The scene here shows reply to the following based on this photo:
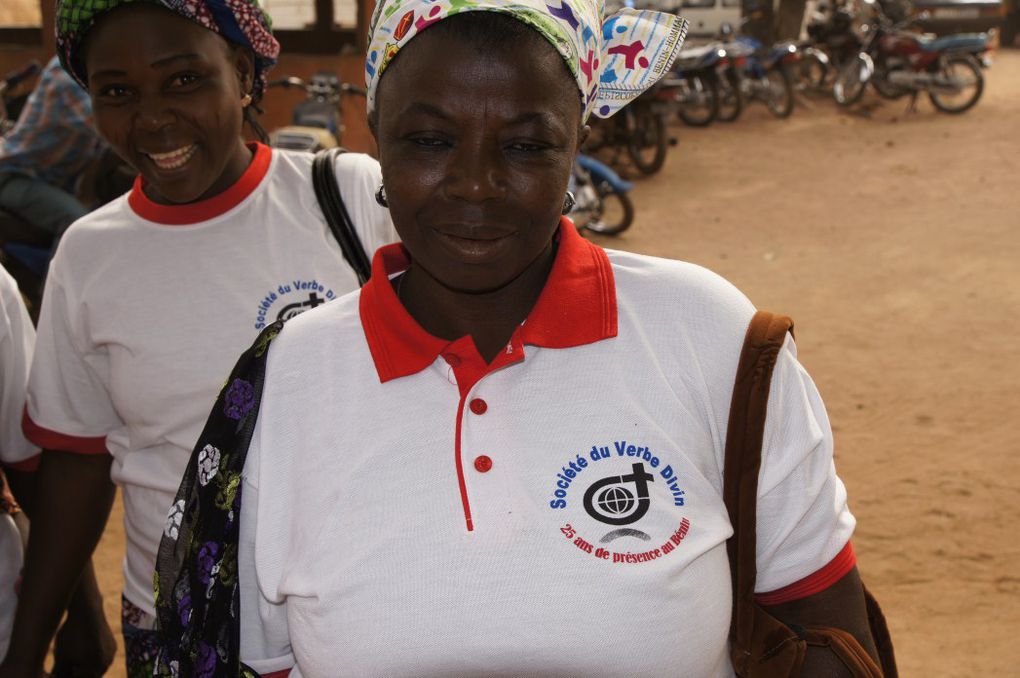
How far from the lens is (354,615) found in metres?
1.34

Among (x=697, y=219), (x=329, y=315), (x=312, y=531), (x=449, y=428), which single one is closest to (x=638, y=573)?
(x=449, y=428)

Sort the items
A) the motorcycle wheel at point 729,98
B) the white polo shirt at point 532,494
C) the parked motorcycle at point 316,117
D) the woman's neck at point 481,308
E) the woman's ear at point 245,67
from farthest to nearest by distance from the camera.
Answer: the motorcycle wheel at point 729,98 → the parked motorcycle at point 316,117 → the woman's ear at point 245,67 → the woman's neck at point 481,308 → the white polo shirt at point 532,494

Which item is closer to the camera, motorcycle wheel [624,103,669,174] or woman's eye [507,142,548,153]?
woman's eye [507,142,548,153]

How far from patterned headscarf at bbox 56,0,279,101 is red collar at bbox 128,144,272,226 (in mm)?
272

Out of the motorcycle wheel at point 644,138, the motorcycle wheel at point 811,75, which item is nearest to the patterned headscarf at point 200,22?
the motorcycle wheel at point 644,138

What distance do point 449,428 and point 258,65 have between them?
4.17 feet

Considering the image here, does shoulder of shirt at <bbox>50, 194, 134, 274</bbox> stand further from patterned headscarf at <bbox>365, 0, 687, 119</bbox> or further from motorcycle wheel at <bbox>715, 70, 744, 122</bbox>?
motorcycle wheel at <bbox>715, 70, 744, 122</bbox>

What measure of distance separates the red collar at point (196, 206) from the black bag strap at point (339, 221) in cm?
14

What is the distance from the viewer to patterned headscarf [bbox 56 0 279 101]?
1.95 m

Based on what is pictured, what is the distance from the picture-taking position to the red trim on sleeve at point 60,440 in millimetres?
2049

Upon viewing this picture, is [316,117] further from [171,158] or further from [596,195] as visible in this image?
[171,158]

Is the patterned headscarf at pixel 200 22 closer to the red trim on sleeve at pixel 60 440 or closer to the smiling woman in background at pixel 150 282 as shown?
the smiling woman in background at pixel 150 282

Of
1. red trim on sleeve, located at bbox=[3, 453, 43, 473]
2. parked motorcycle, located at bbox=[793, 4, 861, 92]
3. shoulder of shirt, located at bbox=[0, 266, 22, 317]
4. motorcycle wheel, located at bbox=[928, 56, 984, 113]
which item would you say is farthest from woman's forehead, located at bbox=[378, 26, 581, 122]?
parked motorcycle, located at bbox=[793, 4, 861, 92]

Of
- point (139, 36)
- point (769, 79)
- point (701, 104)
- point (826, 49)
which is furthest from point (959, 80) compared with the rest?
point (139, 36)
